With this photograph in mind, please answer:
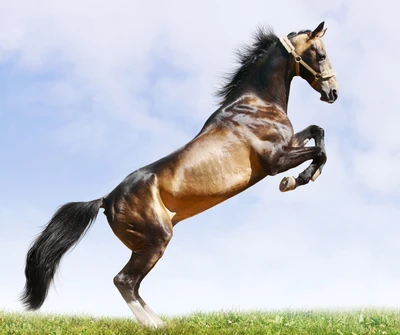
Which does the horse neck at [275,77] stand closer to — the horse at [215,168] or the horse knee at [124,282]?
the horse at [215,168]

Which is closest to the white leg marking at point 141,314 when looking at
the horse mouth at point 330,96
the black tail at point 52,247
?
the black tail at point 52,247

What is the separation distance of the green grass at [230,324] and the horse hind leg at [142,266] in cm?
19

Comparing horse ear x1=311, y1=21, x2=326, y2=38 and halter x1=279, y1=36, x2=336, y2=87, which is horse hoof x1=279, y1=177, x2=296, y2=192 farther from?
horse ear x1=311, y1=21, x2=326, y2=38

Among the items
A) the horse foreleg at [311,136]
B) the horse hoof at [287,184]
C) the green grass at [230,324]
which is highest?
the horse foreleg at [311,136]

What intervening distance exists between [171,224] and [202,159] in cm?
81

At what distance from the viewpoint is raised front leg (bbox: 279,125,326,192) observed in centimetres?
694

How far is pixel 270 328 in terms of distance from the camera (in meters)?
6.77

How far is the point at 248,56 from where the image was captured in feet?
24.7

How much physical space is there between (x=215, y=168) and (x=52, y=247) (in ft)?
7.28

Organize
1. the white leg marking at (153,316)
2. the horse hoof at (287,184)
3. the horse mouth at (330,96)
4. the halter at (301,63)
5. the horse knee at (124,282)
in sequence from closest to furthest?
1. the horse knee at (124,282)
2. the white leg marking at (153,316)
3. the horse hoof at (287,184)
4. the halter at (301,63)
5. the horse mouth at (330,96)

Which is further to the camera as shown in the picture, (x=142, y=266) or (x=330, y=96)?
(x=330, y=96)

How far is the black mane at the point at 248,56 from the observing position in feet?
24.5

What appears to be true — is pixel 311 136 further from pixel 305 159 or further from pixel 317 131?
pixel 305 159

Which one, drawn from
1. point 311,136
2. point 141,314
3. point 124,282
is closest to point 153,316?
point 141,314
